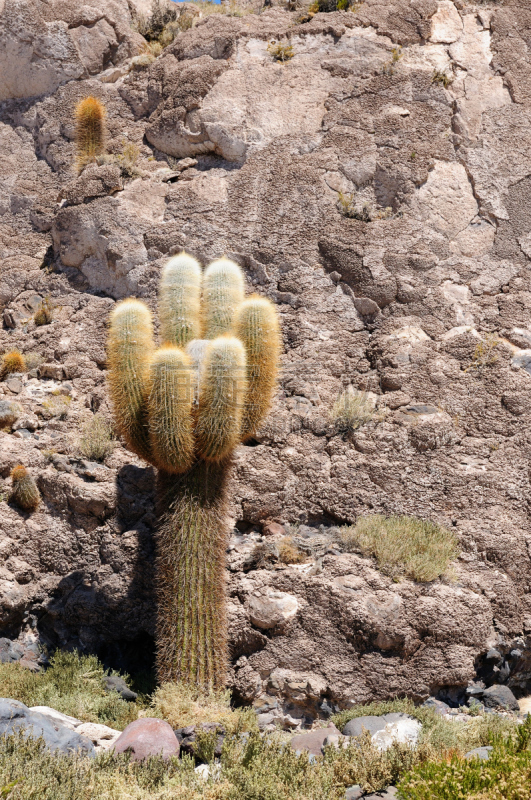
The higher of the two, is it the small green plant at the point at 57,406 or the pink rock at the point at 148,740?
the pink rock at the point at 148,740

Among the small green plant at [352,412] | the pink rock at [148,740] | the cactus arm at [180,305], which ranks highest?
the cactus arm at [180,305]

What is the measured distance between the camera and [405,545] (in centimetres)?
627

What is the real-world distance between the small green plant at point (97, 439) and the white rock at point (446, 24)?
7059 mm

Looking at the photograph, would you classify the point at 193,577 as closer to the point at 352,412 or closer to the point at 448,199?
the point at 352,412

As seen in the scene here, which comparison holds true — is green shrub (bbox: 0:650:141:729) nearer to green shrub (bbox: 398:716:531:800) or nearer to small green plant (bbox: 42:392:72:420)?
green shrub (bbox: 398:716:531:800)

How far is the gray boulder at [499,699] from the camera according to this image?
5844 millimetres

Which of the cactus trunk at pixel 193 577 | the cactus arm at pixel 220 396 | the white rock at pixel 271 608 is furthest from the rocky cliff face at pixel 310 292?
the cactus arm at pixel 220 396

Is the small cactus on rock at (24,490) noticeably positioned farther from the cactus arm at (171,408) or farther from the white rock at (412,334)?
the white rock at (412,334)

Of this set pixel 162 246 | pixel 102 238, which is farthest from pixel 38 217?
pixel 162 246

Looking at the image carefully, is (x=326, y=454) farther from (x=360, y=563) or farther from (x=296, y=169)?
(x=296, y=169)

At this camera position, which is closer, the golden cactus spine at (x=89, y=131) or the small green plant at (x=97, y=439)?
the small green plant at (x=97, y=439)

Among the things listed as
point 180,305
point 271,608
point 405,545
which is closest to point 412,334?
point 405,545

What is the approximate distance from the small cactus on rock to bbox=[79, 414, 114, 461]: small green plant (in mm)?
611

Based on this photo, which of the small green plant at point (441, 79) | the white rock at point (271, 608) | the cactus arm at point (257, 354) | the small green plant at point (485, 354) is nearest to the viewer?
the white rock at point (271, 608)
